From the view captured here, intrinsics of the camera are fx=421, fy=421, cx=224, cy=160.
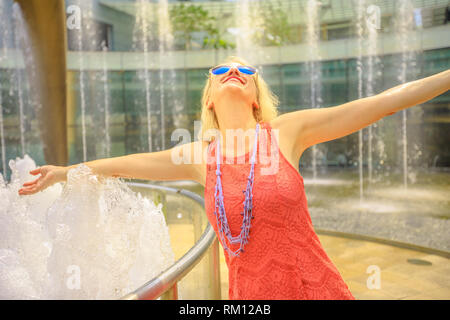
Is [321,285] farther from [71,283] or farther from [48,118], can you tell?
[48,118]

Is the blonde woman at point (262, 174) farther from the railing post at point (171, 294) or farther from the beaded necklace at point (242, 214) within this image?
the railing post at point (171, 294)

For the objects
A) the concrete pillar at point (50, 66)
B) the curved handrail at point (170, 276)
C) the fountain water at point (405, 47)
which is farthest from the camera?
the fountain water at point (405, 47)

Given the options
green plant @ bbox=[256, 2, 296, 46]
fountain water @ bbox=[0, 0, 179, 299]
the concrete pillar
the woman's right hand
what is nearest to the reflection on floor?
fountain water @ bbox=[0, 0, 179, 299]

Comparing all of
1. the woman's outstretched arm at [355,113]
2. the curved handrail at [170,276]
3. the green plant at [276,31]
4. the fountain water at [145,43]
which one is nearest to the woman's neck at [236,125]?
the woman's outstretched arm at [355,113]

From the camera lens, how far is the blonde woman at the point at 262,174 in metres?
1.26

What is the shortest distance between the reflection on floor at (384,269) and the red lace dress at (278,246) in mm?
1975

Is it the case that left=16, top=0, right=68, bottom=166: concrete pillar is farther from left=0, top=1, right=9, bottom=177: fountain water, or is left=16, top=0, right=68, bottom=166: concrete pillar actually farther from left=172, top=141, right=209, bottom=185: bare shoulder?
left=0, top=1, right=9, bottom=177: fountain water

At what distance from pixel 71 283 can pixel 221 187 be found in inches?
27.3

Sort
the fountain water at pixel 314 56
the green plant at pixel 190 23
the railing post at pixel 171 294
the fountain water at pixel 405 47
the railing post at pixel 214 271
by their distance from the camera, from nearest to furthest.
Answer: the railing post at pixel 171 294 < the railing post at pixel 214 271 < the fountain water at pixel 405 47 < the fountain water at pixel 314 56 < the green plant at pixel 190 23

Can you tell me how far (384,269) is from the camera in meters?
4.02

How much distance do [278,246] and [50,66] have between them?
149 inches

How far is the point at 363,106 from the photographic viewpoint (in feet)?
4.45

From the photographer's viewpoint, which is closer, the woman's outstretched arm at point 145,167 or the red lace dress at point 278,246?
the red lace dress at point 278,246
